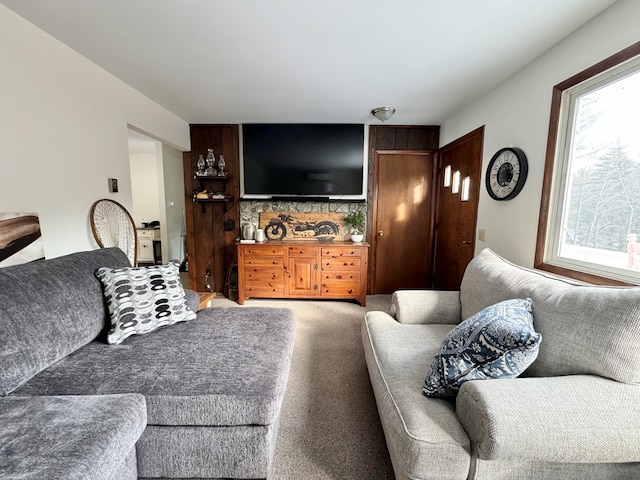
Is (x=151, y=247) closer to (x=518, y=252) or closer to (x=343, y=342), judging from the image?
(x=343, y=342)

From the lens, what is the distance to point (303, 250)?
332 cm

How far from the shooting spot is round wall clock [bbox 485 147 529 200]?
202cm

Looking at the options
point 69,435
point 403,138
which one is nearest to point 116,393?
point 69,435

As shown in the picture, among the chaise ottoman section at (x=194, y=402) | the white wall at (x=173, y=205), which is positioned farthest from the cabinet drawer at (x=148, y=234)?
the chaise ottoman section at (x=194, y=402)

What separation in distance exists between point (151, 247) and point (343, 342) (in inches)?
182

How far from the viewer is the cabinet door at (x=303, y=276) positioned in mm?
3340

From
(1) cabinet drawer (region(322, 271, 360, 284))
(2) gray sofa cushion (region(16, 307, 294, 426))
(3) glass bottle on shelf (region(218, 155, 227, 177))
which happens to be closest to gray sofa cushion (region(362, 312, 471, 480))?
(2) gray sofa cushion (region(16, 307, 294, 426))

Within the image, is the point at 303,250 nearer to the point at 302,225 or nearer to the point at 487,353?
the point at 302,225

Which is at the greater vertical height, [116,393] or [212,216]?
[212,216]

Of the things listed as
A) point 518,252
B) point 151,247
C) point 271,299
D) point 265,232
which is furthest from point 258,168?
point 151,247

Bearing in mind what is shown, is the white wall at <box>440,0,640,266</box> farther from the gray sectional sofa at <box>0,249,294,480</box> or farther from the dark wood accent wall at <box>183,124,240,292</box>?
the dark wood accent wall at <box>183,124,240,292</box>

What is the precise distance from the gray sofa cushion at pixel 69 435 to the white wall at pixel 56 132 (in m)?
1.21

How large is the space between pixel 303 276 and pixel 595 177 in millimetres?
2656

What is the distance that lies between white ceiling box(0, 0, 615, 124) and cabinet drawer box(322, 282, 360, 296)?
6.69 feet
